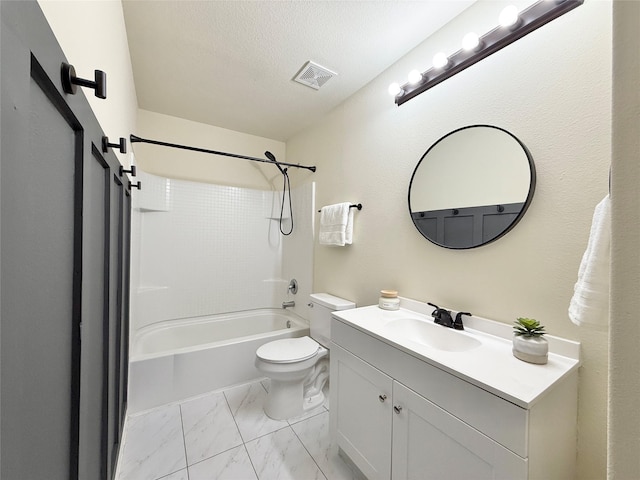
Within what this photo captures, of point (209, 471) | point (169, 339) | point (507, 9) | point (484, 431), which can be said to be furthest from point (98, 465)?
point (507, 9)

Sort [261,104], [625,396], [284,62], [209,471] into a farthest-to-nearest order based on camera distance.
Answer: [261,104] < [284,62] < [209,471] < [625,396]

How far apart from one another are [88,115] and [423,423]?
143cm

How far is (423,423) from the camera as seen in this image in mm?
981

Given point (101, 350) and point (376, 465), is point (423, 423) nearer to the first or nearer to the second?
point (376, 465)

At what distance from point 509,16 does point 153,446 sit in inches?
111

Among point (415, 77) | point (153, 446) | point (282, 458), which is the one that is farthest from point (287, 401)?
point (415, 77)

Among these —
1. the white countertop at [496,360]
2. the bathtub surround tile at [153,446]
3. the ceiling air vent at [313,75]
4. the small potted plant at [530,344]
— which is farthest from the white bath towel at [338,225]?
the bathtub surround tile at [153,446]

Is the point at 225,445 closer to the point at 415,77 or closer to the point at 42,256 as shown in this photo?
the point at 42,256

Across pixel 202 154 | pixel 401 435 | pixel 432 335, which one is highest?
pixel 202 154

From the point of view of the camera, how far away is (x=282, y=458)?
57.3 inches

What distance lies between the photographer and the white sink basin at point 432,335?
3.91ft

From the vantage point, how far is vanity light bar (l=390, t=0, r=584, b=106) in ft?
3.34

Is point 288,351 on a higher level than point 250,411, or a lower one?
higher

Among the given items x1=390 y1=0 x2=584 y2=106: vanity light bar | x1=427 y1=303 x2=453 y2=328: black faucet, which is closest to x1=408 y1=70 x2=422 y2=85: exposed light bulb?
x1=390 y1=0 x2=584 y2=106: vanity light bar
